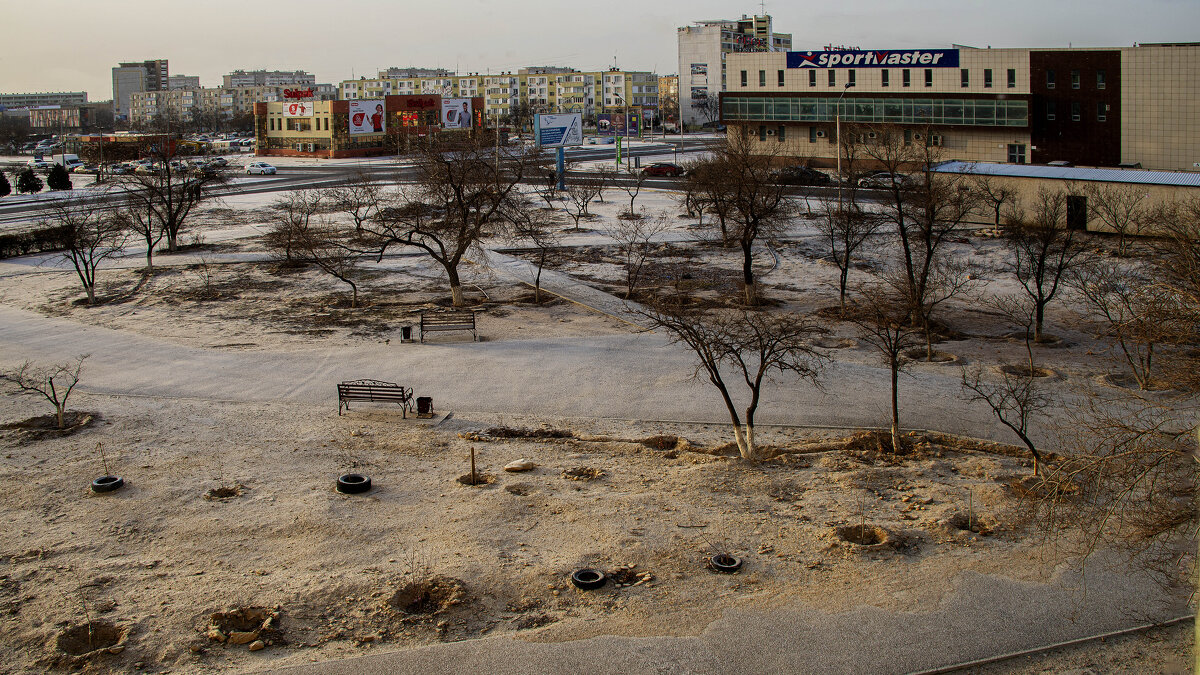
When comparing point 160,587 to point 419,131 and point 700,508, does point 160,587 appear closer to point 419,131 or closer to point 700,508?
point 700,508

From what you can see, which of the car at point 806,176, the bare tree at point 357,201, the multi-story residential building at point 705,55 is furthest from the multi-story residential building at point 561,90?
the bare tree at point 357,201

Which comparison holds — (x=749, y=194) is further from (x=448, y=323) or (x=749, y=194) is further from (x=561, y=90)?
(x=561, y=90)

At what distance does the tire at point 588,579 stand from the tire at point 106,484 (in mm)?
8880

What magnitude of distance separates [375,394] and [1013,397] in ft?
45.4

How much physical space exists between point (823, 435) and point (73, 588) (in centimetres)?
1403

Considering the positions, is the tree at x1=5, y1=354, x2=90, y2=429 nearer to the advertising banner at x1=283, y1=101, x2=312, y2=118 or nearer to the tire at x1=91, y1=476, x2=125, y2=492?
the tire at x1=91, y1=476, x2=125, y2=492

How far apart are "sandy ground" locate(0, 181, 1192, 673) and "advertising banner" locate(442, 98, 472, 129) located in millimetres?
78327

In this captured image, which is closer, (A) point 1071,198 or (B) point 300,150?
(A) point 1071,198

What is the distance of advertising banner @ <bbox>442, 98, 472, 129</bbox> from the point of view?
10094 centimetres

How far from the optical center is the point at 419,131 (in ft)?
319

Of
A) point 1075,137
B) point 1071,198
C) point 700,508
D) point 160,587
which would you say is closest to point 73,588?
point 160,587

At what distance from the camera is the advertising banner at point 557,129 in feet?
236

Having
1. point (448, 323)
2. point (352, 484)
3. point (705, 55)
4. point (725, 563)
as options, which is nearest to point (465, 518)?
point (352, 484)

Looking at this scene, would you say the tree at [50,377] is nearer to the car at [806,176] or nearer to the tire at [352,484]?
the tire at [352,484]
